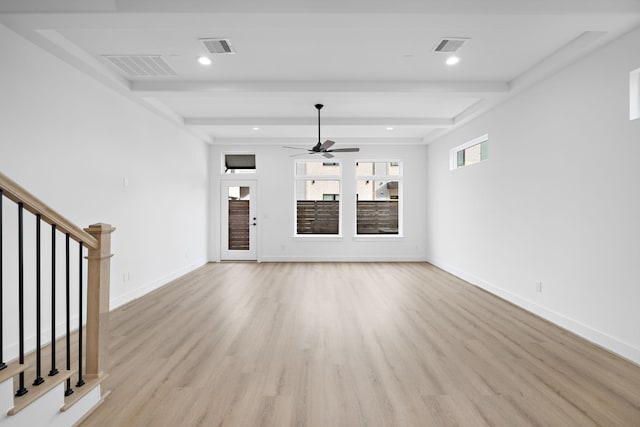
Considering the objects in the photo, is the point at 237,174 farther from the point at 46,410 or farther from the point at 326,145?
the point at 46,410

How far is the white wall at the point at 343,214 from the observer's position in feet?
26.6

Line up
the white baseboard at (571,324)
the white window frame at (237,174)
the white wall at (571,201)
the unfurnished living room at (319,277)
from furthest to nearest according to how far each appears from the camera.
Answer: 1. the white window frame at (237,174)
2. the white wall at (571,201)
3. the white baseboard at (571,324)
4. the unfurnished living room at (319,277)

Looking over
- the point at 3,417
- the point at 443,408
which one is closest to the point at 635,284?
the point at 443,408

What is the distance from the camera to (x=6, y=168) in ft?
9.34

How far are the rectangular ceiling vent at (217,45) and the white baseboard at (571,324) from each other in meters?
4.48

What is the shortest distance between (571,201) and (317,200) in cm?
555

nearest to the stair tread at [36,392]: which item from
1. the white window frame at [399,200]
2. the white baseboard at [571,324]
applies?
the white baseboard at [571,324]

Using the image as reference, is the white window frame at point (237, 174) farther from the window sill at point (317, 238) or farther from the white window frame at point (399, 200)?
the white window frame at point (399, 200)

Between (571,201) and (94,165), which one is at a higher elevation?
Answer: (94,165)

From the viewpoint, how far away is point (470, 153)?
20.2ft

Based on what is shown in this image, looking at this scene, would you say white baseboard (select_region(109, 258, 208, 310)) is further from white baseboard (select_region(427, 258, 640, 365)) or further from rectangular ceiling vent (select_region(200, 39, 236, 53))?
white baseboard (select_region(427, 258, 640, 365))

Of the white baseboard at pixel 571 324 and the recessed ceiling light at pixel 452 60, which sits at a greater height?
the recessed ceiling light at pixel 452 60

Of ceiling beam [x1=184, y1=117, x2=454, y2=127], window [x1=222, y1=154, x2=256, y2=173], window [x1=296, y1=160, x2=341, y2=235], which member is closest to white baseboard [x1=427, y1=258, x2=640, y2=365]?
ceiling beam [x1=184, y1=117, x2=454, y2=127]

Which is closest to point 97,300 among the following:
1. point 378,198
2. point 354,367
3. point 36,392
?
point 36,392
